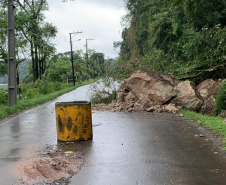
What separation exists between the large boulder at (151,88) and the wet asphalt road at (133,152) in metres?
3.14

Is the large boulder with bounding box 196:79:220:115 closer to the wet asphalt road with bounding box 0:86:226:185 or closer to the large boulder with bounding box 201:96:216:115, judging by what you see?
the large boulder with bounding box 201:96:216:115

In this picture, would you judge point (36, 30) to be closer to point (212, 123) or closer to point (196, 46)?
point (196, 46)

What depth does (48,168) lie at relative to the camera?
18.7ft

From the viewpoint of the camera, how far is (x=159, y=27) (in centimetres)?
2714

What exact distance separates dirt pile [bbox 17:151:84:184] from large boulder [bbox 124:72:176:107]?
848 centimetres

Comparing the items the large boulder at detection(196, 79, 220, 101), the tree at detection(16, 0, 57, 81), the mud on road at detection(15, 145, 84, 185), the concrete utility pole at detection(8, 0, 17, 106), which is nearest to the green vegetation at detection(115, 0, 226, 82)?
the large boulder at detection(196, 79, 220, 101)

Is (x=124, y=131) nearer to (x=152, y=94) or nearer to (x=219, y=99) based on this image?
(x=219, y=99)

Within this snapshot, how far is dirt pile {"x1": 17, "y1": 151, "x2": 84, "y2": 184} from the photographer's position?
5.23 metres

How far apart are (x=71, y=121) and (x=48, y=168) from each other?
247cm

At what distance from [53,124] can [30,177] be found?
6.08m

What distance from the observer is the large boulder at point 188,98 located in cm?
1385

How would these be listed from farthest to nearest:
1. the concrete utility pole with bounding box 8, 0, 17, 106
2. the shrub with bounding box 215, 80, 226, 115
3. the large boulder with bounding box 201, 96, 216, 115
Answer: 1. the concrete utility pole with bounding box 8, 0, 17, 106
2. the large boulder with bounding box 201, 96, 216, 115
3. the shrub with bounding box 215, 80, 226, 115

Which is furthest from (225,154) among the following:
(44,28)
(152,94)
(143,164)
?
(44,28)

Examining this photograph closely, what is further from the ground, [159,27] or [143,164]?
[159,27]
